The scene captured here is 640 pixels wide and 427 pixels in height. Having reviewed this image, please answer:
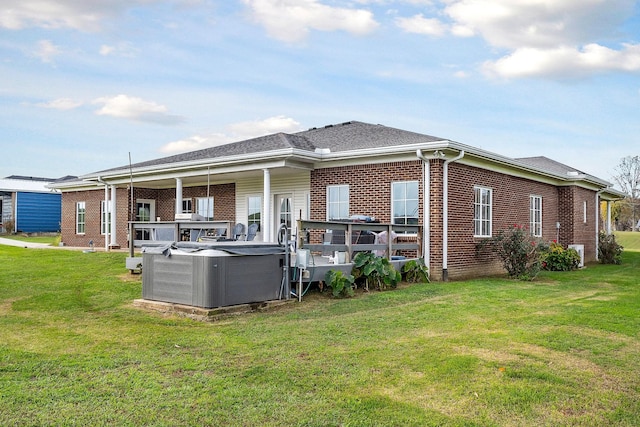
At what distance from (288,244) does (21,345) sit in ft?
13.3

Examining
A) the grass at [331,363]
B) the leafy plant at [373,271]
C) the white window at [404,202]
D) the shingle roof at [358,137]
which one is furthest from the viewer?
the shingle roof at [358,137]

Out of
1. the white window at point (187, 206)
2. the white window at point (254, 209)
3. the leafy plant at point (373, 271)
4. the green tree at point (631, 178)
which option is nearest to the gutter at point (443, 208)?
the leafy plant at point (373, 271)

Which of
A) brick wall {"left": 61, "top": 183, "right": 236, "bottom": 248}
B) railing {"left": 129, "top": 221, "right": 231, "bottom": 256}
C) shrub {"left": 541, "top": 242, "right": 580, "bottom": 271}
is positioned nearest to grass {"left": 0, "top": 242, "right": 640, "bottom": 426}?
railing {"left": 129, "top": 221, "right": 231, "bottom": 256}

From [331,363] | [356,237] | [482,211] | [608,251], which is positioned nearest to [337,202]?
[356,237]

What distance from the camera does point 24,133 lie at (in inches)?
709

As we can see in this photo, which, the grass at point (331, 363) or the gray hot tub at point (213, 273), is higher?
the gray hot tub at point (213, 273)

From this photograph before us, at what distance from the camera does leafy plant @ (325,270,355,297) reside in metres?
9.40

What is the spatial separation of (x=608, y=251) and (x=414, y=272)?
41.0 ft

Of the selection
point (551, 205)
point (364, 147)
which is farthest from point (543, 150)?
point (364, 147)

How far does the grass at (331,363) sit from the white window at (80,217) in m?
15.6

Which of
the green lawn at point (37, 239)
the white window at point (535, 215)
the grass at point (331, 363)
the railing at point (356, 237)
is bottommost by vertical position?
the grass at point (331, 363)

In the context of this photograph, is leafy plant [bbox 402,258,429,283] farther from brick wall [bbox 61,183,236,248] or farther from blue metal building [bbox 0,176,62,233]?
blue metal building [bbox 0,176,62,233]

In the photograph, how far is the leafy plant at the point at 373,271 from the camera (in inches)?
406

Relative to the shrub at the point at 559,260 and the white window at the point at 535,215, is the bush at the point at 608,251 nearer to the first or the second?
the shrub at the point at 559,260
